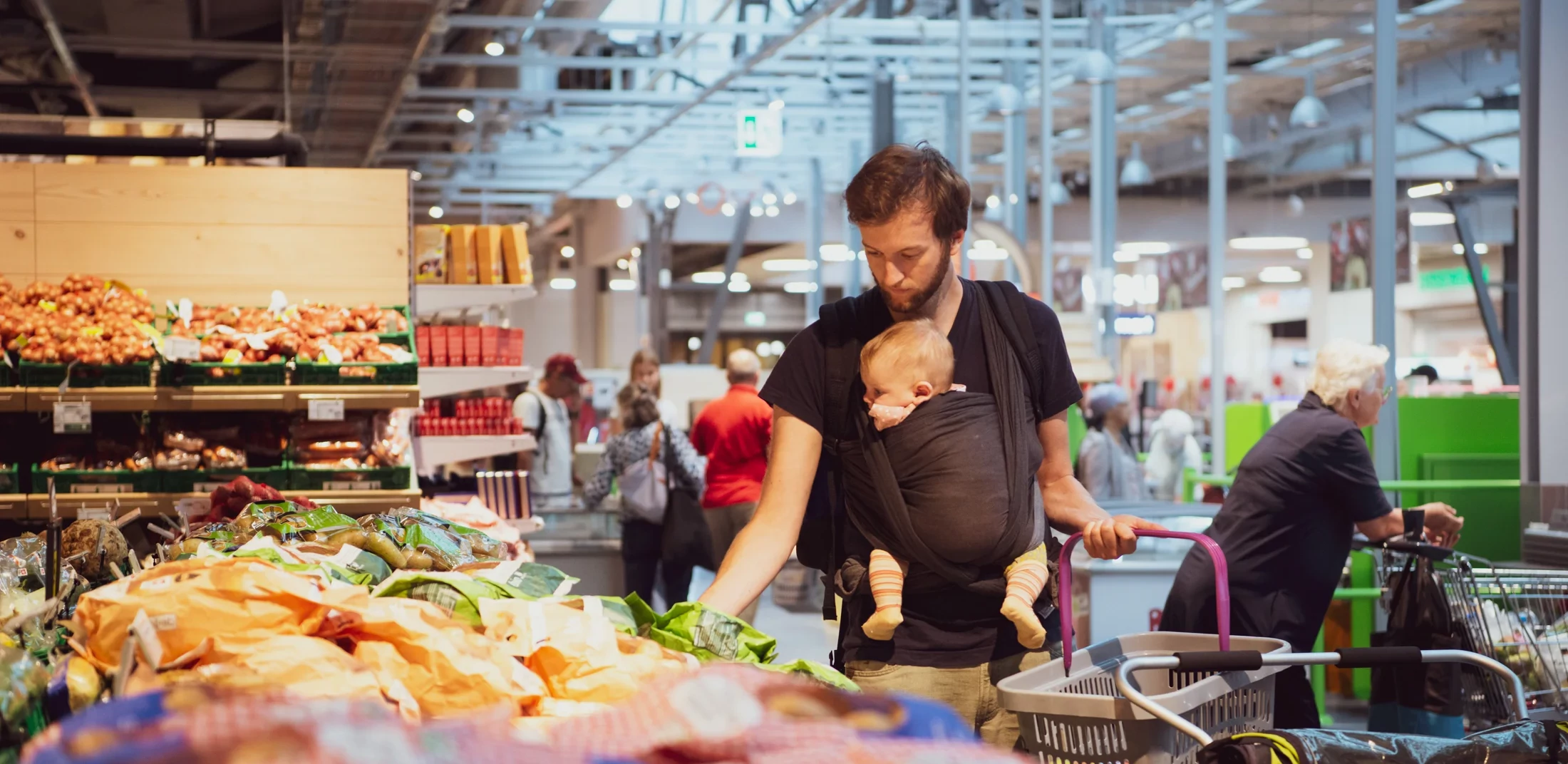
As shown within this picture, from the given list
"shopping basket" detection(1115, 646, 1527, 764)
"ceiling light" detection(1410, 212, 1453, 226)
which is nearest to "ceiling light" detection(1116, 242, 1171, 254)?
"ceiling light" detection(1410, 212, 1453, 226)

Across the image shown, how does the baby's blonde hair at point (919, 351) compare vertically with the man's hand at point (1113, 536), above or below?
above

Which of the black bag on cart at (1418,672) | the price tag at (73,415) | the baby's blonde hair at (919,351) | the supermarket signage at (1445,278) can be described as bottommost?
the black bag on cart at (1418,672)

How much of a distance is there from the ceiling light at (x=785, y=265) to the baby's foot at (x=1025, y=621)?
1019 inches

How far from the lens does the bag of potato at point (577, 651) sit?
1.69 m

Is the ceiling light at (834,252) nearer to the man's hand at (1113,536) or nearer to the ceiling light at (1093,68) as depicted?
the ceiling light at (1093,68)

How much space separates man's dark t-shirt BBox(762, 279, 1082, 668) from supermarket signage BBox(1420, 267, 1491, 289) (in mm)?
17241

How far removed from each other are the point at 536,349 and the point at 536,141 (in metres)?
12.8

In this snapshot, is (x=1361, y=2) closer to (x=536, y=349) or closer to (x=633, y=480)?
(x=633, y=480)

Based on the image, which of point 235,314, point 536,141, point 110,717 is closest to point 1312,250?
point 536,141

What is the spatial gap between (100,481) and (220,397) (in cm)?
44

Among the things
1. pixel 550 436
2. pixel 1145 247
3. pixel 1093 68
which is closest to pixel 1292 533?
pixel 550 436

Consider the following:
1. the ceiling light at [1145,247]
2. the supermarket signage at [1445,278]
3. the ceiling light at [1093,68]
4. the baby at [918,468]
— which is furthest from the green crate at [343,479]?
the ceiling light at [1145,247]

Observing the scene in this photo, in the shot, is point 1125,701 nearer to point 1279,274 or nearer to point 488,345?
point 488,345

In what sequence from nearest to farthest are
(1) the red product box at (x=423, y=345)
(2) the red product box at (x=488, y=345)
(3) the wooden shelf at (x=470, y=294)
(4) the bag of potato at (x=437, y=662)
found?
(4) the bag of potato at (x=437, y=662) → (3) the wooden shelf at (x=470, y=294) → (1) the red product box at (x=423, y=345) → (2) the red product box at (x=488, y=345)
